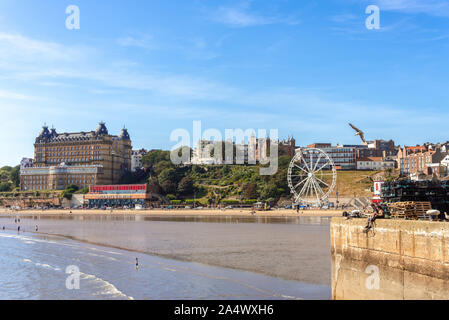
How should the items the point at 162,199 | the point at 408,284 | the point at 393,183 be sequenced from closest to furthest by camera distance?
1. the point at 408,284
2. the point at 393,183
3. the point at 162,199

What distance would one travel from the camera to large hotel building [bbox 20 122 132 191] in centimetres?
17325

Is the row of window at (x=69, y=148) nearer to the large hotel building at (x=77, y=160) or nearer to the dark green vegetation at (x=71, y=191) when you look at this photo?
the large hotel building at (x=77, y=160)

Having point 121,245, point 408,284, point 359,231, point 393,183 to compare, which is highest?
point 393,183

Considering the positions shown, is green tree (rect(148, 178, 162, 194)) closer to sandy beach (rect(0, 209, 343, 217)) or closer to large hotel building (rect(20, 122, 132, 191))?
sandy beach (rect(0, 209, 343, 217))

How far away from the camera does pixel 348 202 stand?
113 meters

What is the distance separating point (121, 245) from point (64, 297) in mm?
23629

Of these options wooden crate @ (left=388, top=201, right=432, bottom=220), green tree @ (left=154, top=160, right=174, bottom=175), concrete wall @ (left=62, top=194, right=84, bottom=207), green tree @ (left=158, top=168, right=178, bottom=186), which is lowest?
concrete wall @ (left=62, top=194, right=84, bottom=207)

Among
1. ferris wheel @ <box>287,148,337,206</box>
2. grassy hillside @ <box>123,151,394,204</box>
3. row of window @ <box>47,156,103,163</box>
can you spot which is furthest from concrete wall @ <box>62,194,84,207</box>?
ferris wheel @ <box>287,148,337,206</box>

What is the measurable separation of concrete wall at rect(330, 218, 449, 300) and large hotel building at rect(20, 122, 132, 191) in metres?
160

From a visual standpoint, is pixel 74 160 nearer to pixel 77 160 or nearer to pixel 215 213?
pixel 77 160

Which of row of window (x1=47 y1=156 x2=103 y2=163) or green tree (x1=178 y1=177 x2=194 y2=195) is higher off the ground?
row of window (x1=47 y1=156 x2=103 y2=163)
